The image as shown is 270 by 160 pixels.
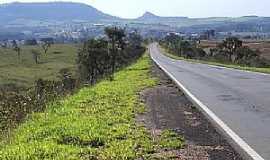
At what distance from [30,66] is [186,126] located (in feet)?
435

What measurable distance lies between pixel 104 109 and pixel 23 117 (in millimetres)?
2106

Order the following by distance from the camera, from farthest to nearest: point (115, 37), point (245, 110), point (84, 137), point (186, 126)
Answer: point (115, 37)
point (245, 110)
point (186, 126)
point (84, 137)

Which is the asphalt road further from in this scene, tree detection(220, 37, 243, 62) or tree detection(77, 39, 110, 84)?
tree detection(220, 37, 243, 62)

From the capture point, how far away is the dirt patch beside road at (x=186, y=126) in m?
8.67

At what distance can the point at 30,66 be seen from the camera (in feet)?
463

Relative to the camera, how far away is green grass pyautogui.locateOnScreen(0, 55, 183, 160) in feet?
27.5

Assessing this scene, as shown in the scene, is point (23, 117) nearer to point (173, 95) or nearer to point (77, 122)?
point (77, 122)

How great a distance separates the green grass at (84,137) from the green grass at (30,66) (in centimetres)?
8530

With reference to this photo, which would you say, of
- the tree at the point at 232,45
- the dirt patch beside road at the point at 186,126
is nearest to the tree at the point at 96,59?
the tree at the point at 232,45

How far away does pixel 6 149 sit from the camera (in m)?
8.80

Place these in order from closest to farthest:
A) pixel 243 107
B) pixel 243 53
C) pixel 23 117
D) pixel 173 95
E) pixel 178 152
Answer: pixel 178 152 < pixel 23 117 < pixel 243 107 < pixel 173 95 < pixel 243 53

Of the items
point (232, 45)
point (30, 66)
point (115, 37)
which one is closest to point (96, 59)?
point (115, 37)

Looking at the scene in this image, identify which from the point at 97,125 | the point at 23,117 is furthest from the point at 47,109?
the point at 97,125

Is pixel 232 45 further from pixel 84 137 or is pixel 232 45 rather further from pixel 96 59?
pixel 84 137
